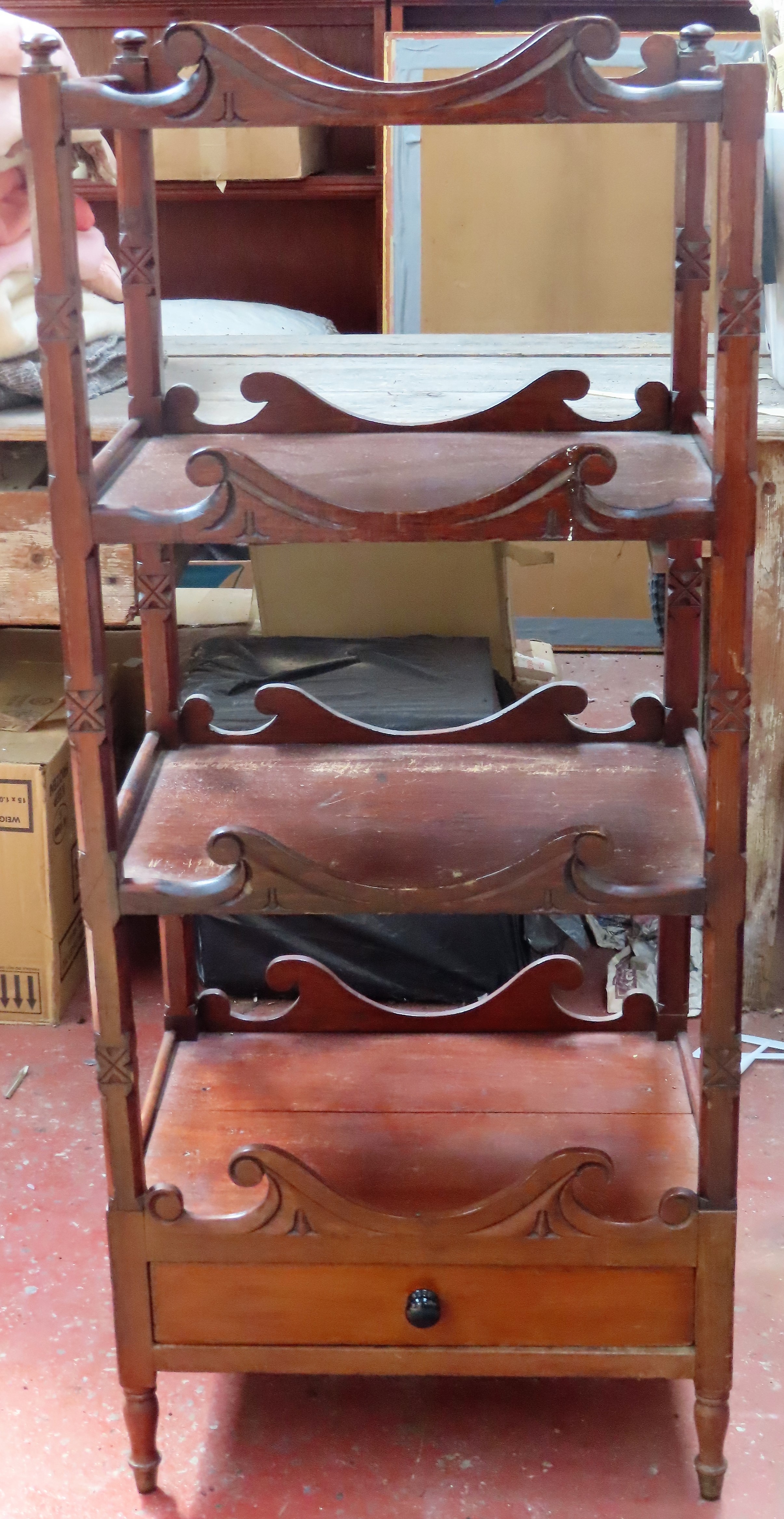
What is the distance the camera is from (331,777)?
1513 mm

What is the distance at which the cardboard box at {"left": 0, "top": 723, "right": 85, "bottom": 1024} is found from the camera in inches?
83.7

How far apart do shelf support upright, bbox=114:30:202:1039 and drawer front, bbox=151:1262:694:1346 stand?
1.18 feet

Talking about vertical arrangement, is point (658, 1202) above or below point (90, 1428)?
above

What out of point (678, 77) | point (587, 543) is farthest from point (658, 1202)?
point (587, 543)

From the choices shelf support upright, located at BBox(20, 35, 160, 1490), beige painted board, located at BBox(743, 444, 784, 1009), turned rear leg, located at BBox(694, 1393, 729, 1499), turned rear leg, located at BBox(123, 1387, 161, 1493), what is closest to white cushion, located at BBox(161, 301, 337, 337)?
beige painted board, located at BBox(743, 444, 784, 1009)

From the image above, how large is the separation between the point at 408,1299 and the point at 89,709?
625 millimetres

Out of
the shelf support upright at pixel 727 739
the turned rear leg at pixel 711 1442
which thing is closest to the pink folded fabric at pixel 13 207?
the shelf support upright at pixel 727 739

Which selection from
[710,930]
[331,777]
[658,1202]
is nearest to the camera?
[710,930]

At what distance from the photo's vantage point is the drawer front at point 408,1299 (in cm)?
137

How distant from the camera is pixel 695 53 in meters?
1.31

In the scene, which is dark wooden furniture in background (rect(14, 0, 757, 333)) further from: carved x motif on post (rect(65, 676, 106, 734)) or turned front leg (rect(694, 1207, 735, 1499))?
turned front leg (rect(694, 1207, 735, 1499))

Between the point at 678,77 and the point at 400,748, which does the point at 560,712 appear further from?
the point at 678,77

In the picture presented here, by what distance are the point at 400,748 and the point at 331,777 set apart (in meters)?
0.10

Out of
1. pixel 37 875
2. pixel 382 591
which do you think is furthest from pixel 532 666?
pixel 37 875
